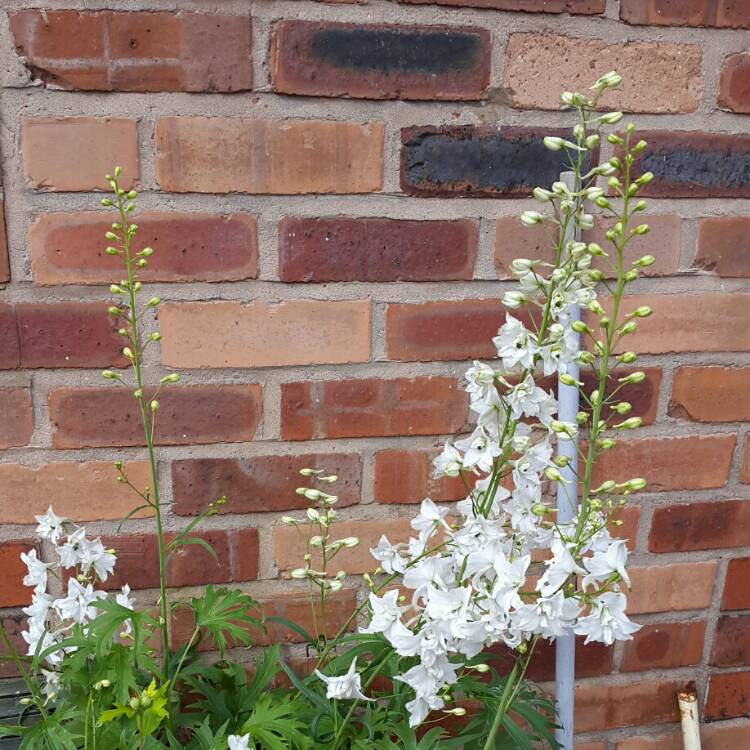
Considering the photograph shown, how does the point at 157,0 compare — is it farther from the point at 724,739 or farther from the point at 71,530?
the point at 724,739

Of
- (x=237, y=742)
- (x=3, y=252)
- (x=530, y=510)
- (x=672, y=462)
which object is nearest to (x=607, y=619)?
(x=530, y=510)

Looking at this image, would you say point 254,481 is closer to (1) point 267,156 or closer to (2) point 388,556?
(2) point 388,556

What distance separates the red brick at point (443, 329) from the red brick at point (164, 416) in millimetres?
216

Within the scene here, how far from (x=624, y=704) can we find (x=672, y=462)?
448mm

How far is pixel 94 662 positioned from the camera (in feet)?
3.05

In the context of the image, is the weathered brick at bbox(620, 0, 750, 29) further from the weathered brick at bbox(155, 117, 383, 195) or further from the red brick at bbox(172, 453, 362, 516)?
the red brick at bbox(172, 453, 362, 516)

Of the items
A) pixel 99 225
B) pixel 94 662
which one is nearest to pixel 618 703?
pixel 94 662

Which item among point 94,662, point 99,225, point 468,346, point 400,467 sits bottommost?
point 94,662

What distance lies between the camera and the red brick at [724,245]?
44.0 inches

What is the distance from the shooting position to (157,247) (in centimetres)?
102

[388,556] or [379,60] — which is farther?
[379,60]

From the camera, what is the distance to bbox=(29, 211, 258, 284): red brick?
1001mm

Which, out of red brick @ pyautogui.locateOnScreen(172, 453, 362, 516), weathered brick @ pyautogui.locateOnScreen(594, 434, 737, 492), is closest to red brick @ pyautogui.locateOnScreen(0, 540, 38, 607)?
red brick @ pyautogui.locateOnScreen(172, 453, 362, 516)

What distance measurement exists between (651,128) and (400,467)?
1.98ft
